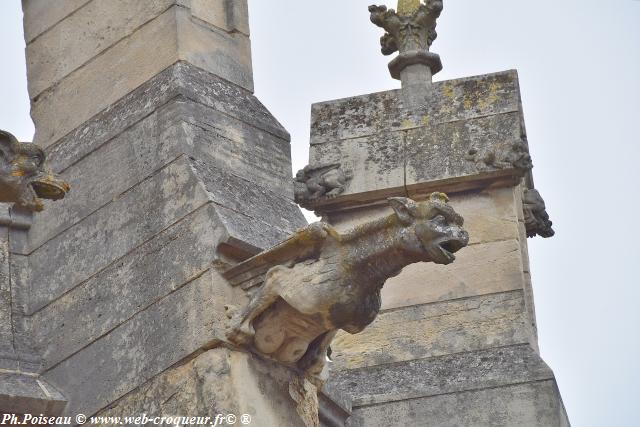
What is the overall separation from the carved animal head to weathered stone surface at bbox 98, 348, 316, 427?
2.45 ft

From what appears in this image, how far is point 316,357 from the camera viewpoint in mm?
9070

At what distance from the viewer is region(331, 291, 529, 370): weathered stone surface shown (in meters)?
11.0

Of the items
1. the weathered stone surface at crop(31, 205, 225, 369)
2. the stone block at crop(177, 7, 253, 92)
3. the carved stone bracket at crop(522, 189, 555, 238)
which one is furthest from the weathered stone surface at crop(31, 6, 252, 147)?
the carved stone bracket at crop(522, 189, 555, 238)

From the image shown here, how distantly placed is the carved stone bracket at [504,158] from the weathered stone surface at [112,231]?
7.57ft

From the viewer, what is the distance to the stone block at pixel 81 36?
9906 millimetres

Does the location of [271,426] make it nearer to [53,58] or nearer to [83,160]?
[83,160]

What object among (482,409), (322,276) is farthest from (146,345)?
(482,409)

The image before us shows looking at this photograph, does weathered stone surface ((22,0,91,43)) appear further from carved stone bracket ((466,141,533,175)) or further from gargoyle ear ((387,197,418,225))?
gargoyle ear ((387,197,418,225))

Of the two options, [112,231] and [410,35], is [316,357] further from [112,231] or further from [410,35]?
[410,35]

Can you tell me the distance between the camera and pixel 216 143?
948cm

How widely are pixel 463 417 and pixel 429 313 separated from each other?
0.55 meters

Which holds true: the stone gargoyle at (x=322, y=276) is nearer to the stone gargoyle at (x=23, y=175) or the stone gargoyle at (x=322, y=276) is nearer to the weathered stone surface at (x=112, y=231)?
the weathered stone surface at (x=112, y=231)

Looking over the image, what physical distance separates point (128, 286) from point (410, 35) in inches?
123

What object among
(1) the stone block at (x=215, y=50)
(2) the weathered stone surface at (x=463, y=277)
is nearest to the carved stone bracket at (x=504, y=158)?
(2) the weathered stone surface at (x=463, y=277)
